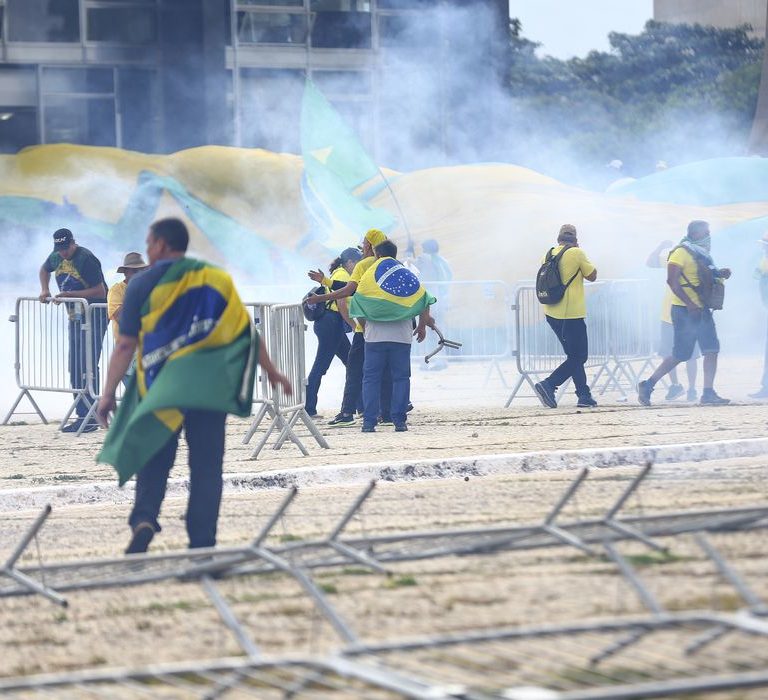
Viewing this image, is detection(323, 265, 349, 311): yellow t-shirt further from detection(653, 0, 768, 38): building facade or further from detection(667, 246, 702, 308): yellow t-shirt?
detection(653, 0, 768, 38): building facade

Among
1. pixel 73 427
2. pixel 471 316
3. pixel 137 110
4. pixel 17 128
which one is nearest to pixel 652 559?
pixel 73 427

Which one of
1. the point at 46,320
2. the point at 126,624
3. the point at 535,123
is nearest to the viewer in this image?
the point at 126,624

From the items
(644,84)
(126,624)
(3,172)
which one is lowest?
(126,624)

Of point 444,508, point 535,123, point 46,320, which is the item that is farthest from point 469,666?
point 535,123

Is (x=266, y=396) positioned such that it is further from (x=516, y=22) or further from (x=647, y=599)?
(x=516, y=22)

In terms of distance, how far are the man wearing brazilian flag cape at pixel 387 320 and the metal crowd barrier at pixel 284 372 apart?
857 millimetres

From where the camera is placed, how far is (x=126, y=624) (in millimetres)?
6387

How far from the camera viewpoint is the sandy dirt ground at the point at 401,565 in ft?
19.7

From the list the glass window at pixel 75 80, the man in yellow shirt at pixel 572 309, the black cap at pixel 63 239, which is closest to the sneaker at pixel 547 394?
the man in yellow shirt at pixel 572 309

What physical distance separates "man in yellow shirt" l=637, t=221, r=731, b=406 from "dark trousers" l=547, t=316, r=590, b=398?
26.4 inches

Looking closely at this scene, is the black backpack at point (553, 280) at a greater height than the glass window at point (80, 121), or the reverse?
the glass window at point (80, 121)

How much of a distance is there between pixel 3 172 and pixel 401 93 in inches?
329

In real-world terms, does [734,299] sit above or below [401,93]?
below

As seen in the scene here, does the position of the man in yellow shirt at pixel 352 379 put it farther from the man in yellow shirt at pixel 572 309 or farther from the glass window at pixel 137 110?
the glass window at pixel 137 110
